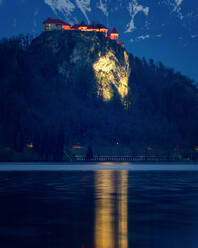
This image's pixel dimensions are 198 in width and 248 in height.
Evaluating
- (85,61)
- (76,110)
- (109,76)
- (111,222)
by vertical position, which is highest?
(85,61)

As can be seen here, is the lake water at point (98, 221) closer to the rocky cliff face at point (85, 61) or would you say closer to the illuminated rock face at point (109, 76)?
the illuminated rock face at point (109, 76)

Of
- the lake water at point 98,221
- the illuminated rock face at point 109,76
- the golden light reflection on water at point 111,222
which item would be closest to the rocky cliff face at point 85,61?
the illuminated rock face at point 109,76

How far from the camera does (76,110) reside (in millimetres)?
160125

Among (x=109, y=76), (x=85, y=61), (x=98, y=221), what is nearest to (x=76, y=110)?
(x=109, y=76)

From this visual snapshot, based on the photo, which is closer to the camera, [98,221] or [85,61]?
[98,221]

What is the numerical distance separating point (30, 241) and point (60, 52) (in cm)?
16226

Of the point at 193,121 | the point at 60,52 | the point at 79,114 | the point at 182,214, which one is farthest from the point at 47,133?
the point at 182,214

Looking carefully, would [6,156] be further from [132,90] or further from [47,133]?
[132,90]

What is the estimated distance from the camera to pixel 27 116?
131m

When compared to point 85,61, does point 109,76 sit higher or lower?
lower

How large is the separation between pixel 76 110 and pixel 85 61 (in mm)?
18552

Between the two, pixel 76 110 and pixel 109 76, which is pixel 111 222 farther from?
pixel 109 76

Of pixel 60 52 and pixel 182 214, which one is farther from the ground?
pixel 60 52

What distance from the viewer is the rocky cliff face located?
166625 mm
